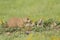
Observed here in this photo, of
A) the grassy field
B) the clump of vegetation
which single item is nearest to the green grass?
the grassy field

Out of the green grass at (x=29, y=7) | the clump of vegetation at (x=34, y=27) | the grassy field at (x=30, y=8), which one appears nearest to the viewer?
the clump of vegetation at (x=34, y=27)

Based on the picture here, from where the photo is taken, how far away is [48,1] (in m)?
19.3

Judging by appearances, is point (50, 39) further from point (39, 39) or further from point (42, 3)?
point (42, 3)

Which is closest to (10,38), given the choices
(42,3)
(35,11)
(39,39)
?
(39,39)

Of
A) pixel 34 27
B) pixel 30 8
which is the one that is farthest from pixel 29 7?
pixel 34 27

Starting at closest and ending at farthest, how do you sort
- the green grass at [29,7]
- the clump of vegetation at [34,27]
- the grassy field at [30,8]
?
the clump of vegetation at [34,27] < the grassy field at [30,8] < the green grass at [29,7]

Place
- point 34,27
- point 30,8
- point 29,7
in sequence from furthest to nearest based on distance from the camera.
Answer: point 29,7, point 30,8, point 34,27

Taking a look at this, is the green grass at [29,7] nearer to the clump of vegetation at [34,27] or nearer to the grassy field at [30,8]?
the grassy field at [30,8]

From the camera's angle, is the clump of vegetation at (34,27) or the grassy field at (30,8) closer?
the clump of vegetation at (34,27)

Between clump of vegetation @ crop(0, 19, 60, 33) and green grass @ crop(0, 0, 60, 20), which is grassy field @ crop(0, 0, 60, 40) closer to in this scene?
green grass @ crop(0, 0, 60, 20)

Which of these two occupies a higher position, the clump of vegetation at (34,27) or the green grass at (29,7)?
the clump of vegetation at (34,27)

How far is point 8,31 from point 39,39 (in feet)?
5.54

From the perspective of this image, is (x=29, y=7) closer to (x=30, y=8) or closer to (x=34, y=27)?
(x=30, y=8)

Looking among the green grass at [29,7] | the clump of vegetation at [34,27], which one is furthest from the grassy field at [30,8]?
the clump of vegetation at [34,27]
